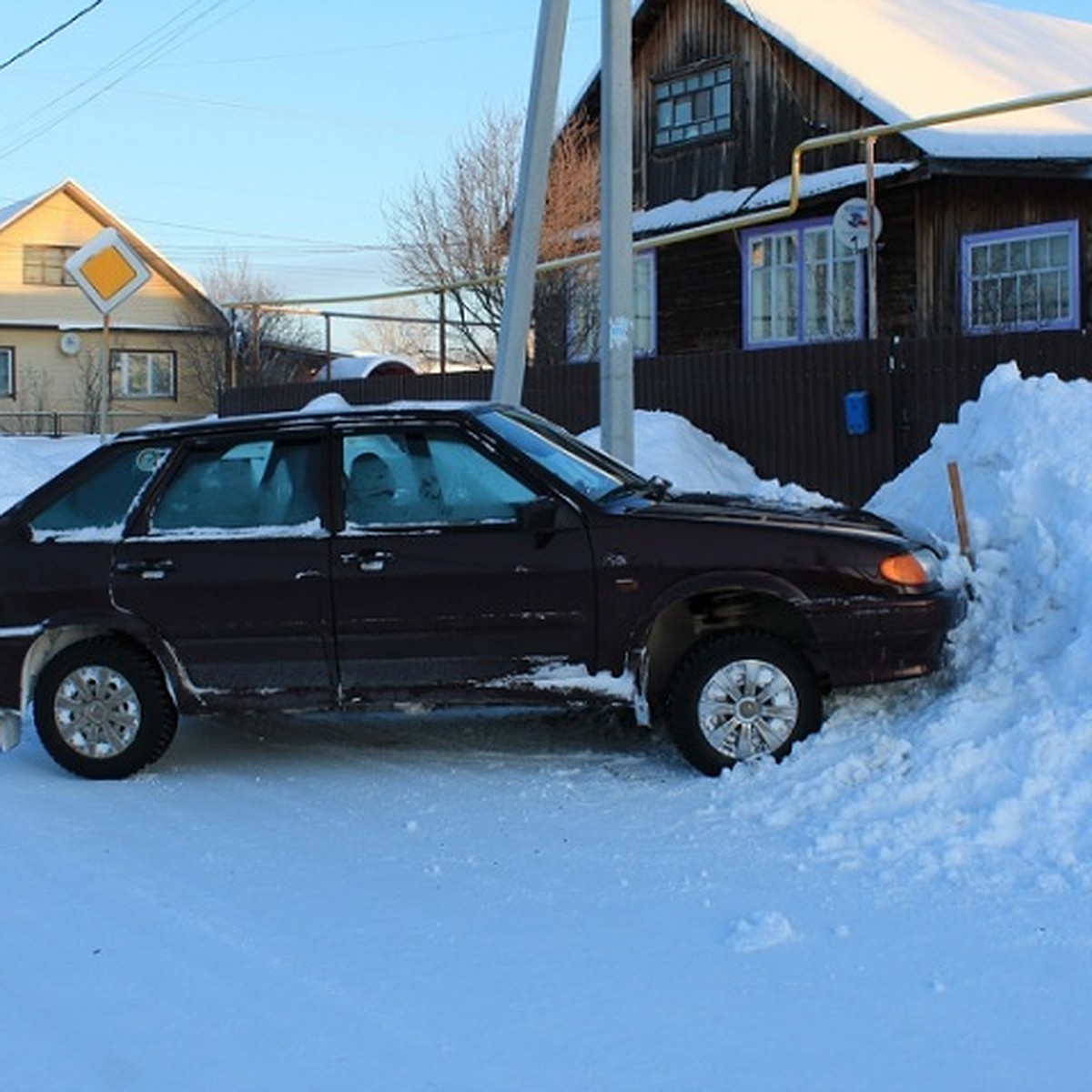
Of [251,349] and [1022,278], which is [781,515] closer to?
[1022,278]

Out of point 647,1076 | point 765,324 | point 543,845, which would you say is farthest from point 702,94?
point 647,1076

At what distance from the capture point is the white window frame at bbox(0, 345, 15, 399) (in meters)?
41.3

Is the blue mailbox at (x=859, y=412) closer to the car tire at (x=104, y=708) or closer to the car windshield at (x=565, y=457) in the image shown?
the car windshield at (x=565, y=457)

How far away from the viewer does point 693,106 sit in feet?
73.2

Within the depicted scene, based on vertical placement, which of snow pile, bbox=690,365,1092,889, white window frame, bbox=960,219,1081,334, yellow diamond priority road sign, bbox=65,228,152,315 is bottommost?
snow pile, bbox=690,365,1092,889

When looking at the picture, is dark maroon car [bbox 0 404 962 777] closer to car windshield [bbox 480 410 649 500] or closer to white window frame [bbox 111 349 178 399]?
car windshield [bbox 480 410 649 500]

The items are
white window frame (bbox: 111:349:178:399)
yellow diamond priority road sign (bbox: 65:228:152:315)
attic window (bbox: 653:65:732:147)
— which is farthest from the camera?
white window frame (bbox: 111:349:178:399)

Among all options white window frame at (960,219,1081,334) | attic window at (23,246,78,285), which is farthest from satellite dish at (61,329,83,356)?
white window frame at (960,219,1081,334)

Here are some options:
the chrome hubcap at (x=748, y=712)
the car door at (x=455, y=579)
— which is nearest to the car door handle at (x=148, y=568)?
the car door at (x=455, y=579)

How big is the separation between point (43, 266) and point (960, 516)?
39.3m

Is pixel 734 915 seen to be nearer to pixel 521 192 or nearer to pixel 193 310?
pixel 521 192

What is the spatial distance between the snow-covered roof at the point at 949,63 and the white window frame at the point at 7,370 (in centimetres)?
2680

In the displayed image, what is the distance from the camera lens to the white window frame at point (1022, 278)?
1723 centimetres

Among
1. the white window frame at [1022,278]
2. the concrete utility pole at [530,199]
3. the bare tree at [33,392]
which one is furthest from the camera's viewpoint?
the bare tree at [33,392]
